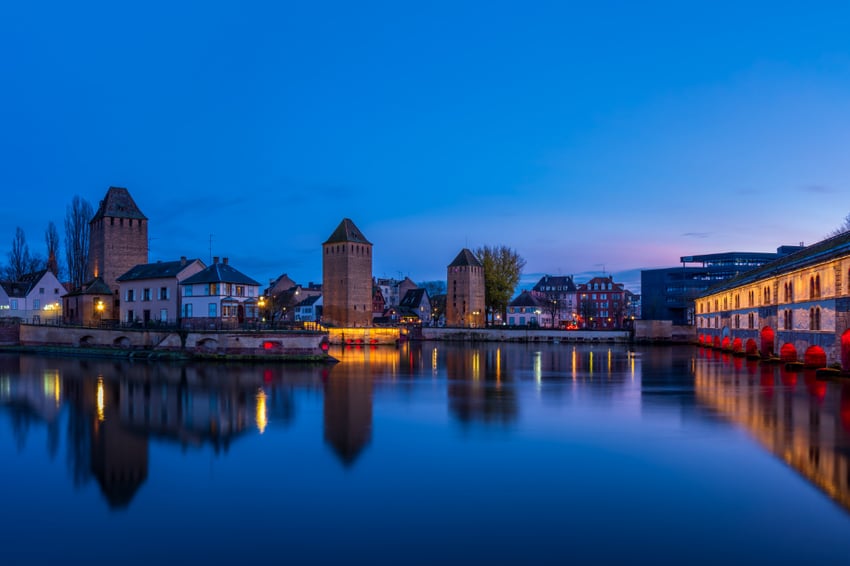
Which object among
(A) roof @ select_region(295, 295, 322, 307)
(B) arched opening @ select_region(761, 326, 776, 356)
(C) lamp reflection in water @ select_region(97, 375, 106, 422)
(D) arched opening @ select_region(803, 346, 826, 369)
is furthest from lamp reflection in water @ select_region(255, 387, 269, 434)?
(A) roof @ select_region(295, 295, 322, 307)

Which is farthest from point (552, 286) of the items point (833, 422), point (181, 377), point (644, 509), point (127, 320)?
point (644, 509)

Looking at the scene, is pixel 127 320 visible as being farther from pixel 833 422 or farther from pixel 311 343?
pixel 833 422

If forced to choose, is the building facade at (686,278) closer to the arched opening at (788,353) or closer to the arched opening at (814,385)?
the arched opening at (788,353)

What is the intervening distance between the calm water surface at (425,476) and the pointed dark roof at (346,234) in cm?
3563

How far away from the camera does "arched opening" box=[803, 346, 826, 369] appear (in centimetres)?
2636

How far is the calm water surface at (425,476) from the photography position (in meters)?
7.62

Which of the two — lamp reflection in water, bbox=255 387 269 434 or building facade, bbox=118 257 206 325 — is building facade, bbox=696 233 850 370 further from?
building facade, bbox=118 257 206 325

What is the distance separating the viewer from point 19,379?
26000 millimetres

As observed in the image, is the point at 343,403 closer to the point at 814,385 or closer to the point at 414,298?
the point at 814,385

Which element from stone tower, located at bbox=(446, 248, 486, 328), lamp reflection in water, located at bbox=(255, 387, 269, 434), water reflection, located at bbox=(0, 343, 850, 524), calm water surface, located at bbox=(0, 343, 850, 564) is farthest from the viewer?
stone tower, located at bbox=(446, 248, 486, 328)

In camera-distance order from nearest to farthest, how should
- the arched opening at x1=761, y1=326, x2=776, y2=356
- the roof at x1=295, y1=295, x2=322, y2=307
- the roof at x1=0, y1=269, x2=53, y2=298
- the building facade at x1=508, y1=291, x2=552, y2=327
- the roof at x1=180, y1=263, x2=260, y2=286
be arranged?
1. the arched opening at x1=761, y1=326, x2=776, y2=356
2. the roof at x1=180, y1=263, x2=260, y2=286
3. the roof at x1=0, y1=269, x2=53, y2=298
4. the roof at x1=295, y1=295, x2=322, y2=307
5. the building facade at x1=508, y1=291, x2=552, y2=327

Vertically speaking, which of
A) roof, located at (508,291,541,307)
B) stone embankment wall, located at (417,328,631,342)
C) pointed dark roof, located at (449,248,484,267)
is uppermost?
pointed dark roof, located at (449,248,484,267)

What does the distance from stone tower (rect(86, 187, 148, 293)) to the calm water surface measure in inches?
1170

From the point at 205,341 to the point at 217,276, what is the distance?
169 inches
